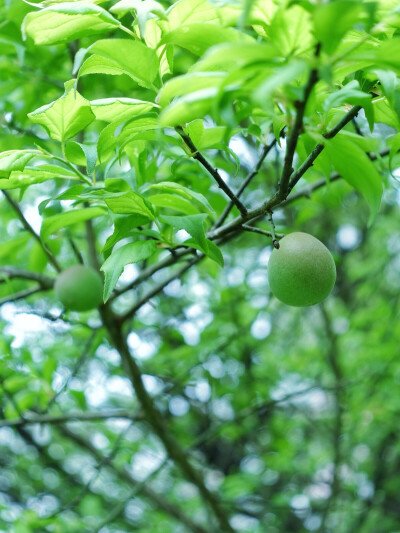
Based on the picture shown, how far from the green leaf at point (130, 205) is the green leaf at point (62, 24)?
273 millimetres

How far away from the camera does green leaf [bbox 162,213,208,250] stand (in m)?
0.99

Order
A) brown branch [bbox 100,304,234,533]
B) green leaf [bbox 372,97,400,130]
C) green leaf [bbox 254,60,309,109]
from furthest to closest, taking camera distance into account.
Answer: brown branch [bbox 100,304,234,533], green leaf [bbox 372,97,400,130], green leaf [bbox 254,60,309,109]

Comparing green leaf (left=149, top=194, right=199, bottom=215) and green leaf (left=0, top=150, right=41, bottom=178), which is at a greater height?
green leaf (left=0, top=150, right=41, bottom=178)

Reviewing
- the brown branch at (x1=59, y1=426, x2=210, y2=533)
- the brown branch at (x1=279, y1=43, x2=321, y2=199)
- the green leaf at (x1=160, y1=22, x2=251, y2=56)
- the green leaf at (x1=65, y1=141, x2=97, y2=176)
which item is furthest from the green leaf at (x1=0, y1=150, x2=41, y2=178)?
the brown branch at (x1=59, y1=426, x2=210, y2=533)

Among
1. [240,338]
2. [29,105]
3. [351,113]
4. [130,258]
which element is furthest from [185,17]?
[240,338]

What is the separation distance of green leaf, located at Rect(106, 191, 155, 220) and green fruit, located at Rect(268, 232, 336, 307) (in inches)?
9.9

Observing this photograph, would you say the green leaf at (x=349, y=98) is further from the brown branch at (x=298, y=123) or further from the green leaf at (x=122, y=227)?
the green leaf at (x=122, y=227)

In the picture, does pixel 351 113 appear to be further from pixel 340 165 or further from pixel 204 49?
pixel 204 49

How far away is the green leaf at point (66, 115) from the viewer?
1.03 m

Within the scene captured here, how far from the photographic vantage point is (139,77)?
93cm

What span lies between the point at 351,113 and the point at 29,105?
1428mm

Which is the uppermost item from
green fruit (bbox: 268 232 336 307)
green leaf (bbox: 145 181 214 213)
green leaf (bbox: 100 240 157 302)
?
green leaf (bbox: 145 181 214 213)

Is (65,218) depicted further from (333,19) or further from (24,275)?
(333,19)

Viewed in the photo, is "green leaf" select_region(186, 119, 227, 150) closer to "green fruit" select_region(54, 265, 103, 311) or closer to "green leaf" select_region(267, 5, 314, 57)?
"green leaf" select_region(267, 5, 314, 57)
